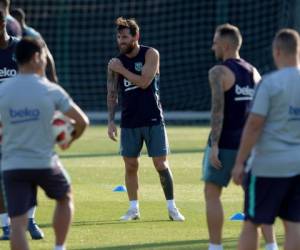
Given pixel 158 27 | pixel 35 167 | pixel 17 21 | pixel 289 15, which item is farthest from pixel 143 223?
pixel 158 27

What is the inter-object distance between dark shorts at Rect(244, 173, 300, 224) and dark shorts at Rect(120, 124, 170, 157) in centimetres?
412

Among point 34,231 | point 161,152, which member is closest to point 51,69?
point 34,231

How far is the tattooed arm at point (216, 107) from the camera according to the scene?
9.28 meters

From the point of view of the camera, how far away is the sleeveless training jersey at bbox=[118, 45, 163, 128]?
1248cm

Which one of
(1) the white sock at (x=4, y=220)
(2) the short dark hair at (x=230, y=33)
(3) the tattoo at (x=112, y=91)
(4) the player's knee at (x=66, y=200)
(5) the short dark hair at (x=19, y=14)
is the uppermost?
(2) the short dark hair at (x=230, y=33)

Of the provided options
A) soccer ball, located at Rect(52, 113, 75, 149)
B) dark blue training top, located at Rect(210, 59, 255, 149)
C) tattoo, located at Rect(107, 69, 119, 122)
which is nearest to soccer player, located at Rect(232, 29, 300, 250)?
dark blue training top, located at Rect(210, 59, 255, 149)

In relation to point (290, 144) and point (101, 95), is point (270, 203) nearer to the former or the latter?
point (290, 144)

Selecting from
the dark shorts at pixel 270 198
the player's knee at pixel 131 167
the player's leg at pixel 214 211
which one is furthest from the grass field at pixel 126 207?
the dark shorts at pixel 270 198

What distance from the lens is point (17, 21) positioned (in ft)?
37.0

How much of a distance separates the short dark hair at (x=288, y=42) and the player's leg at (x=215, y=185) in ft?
4.78

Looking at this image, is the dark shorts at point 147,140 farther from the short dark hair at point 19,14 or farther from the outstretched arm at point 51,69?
the outstretched arm at point 51,69

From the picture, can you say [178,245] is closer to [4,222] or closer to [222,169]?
[222,169]

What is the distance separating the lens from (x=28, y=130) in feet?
27.6

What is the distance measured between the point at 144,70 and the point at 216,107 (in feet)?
10.2
